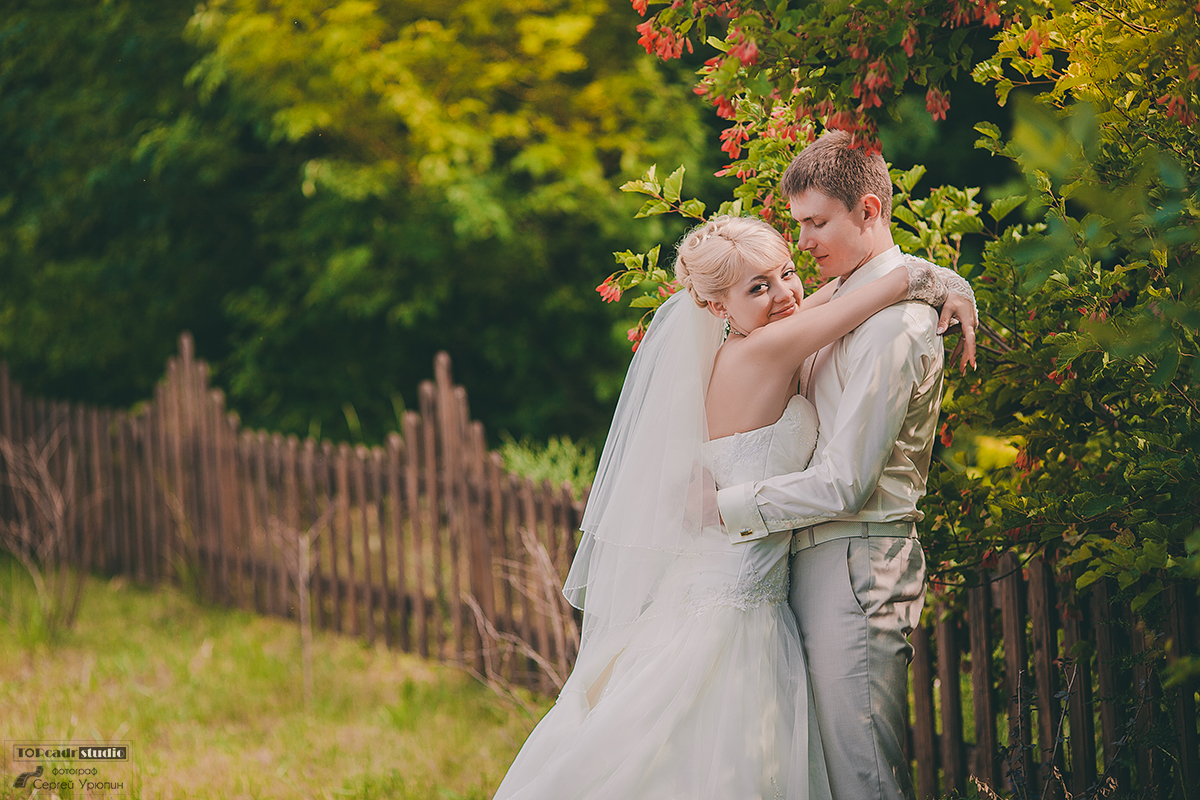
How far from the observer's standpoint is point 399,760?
170 inches

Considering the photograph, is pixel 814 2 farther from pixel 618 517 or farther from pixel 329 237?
pixel 329 237

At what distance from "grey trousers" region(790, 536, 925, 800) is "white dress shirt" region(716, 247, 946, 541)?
109 millimetres

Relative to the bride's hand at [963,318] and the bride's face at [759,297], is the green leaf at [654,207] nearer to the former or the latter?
the bride's face at [759,297]

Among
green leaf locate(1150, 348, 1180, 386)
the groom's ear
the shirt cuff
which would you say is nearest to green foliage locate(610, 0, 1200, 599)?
green leaf locate(1150, 348, 1180, 386)

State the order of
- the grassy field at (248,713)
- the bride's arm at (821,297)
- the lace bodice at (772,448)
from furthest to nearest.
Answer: the grassy field at (248,713) → the bride's arm at (821,297) → the lace bodice at (772,448)

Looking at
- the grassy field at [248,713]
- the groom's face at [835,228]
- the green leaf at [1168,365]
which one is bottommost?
the grassy field at [248,713]

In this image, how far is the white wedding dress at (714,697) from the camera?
250 cm

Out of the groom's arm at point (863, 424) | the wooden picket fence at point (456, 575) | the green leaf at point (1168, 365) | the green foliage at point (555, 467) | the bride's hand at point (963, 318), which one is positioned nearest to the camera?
the green leaf at point (1168, 365)

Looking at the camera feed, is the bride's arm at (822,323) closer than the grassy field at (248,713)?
Yes

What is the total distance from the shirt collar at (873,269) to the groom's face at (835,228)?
3cm

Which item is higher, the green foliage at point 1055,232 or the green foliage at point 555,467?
the green foliage at point 1055,232

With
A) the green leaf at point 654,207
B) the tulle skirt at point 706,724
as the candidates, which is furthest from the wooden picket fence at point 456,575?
the green leaf at point 654,207

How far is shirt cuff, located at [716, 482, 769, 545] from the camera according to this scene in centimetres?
256

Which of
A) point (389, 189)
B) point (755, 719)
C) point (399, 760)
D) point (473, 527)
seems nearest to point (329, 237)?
point (389, 189)
